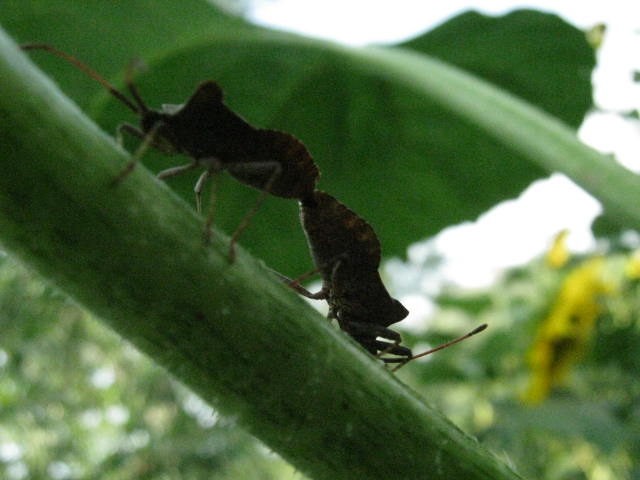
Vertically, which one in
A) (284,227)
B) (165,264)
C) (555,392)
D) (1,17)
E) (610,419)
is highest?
(165,264)

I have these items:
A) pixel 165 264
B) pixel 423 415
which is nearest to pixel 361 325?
pixel 423 415

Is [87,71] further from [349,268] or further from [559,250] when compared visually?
[559,250]

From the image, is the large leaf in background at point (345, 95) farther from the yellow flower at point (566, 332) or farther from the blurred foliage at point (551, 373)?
the blurred foliage at point (551, 373)

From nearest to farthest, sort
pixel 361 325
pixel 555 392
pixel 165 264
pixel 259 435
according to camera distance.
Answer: pixel 165 264 → pixel 259 435 → pixel 361 325 → pixel 555 392

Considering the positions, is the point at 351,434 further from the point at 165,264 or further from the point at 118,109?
the point at 118,109

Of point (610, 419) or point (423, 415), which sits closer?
point (423, 415)

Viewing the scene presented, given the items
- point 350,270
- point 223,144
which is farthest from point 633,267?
point 223,144
